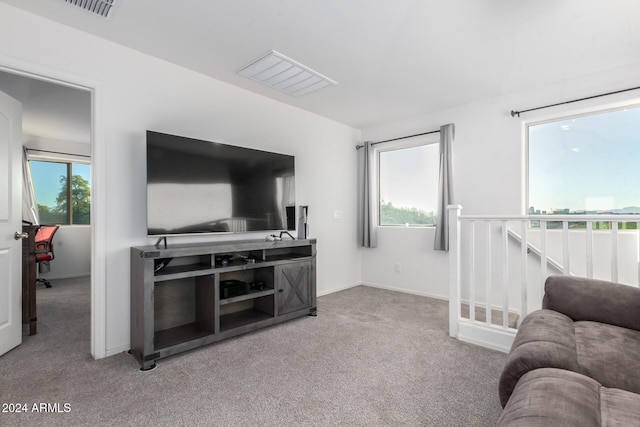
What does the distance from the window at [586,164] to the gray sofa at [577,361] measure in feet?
5.90

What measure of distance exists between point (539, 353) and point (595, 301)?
773mm

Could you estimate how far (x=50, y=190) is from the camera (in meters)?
5.57

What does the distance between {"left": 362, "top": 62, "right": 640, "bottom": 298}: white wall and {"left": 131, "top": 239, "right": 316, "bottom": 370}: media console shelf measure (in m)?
1.62

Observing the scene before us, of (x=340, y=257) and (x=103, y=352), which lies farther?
(x=340, y=257)

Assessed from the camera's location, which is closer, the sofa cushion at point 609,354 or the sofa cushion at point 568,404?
the sofa cushion at point 568,404

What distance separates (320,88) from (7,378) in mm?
3361

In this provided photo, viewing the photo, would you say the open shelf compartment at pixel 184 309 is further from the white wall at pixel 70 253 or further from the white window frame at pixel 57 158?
the white window frame at pixel 57 158

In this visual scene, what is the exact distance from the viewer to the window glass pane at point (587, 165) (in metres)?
2.95

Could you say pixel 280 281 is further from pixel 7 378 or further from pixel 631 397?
pixel 631 397

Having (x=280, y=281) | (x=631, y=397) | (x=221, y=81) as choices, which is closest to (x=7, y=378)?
(x=280, y=281)

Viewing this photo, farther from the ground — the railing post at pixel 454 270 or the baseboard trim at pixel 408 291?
the railing post at pixel 454 270

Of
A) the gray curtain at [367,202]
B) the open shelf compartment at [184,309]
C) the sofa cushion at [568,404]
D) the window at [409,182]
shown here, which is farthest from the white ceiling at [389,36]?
the sofa cushion at [568,404]

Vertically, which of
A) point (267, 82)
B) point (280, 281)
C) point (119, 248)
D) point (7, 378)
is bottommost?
point (7, 378)

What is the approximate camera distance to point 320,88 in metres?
3.27
